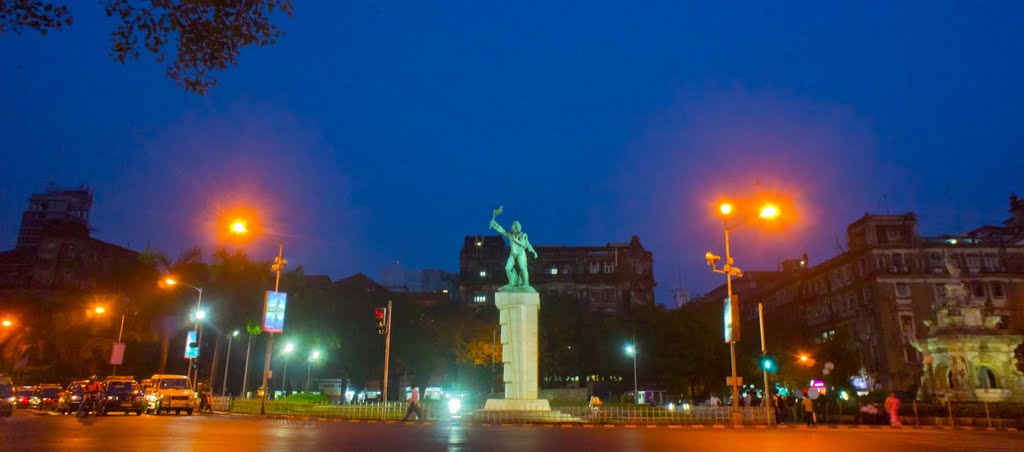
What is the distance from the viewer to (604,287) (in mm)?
96125

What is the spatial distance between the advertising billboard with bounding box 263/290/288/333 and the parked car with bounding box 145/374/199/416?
445cm

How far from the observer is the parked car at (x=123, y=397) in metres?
27.6

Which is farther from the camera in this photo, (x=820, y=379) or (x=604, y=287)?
(x=604, y=287)

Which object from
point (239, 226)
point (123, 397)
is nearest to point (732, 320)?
point (239, 226)

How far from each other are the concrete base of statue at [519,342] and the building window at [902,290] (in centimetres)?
5506

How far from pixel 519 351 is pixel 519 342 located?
0.39 metres

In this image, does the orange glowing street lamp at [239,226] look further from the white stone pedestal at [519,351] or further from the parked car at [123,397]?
the white stone pedestal at [519,351]

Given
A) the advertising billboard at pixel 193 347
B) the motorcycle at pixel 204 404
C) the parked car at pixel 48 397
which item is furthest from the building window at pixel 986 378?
the parked car at pixel 48 397

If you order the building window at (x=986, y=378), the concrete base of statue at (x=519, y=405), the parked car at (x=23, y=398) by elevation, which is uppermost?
the building window at (x=986, y=378)

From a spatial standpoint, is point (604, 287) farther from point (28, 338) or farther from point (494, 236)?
point (28, 338)

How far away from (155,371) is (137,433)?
179ft

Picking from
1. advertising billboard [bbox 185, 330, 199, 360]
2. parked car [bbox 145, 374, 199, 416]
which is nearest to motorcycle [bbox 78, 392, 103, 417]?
parked car [bbox 145, 374, 199, 416]

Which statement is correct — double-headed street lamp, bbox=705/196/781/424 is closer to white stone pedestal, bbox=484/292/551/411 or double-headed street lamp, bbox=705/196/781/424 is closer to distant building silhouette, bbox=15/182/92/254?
white stone pedestal, bbox=484/292/551/411

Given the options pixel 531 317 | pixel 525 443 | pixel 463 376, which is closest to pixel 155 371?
pixel 463 376
